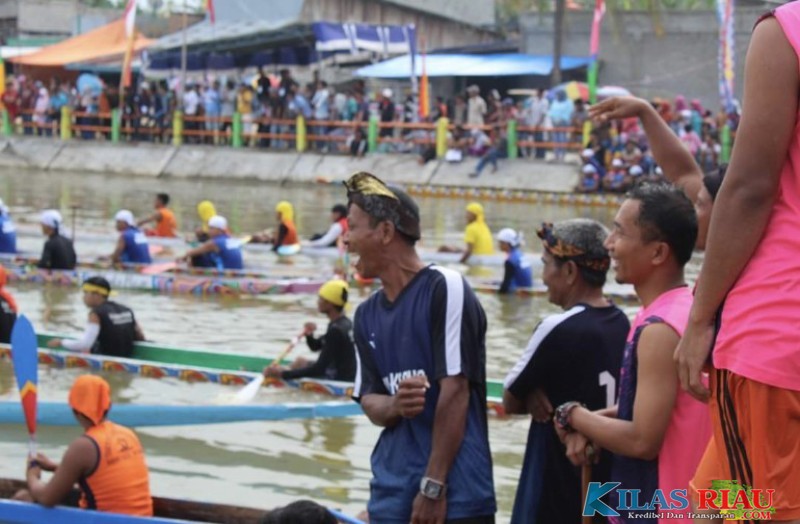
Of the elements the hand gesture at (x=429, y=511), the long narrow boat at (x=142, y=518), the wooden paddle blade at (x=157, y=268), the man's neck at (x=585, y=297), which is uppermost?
the man's neck at (x=585, y=297)

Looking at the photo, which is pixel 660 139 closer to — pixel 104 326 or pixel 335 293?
pixel 335 293

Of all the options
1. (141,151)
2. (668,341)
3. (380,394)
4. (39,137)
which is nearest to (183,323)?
(380,394)

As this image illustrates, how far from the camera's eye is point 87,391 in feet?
20.4

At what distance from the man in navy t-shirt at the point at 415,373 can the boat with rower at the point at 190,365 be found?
532 cm

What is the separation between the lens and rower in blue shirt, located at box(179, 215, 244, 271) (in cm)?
1571

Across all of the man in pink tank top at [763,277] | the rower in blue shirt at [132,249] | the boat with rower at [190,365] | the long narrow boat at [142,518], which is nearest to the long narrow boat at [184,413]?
the boat with rower at [190,365]

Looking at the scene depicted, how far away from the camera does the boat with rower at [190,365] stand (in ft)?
32.6

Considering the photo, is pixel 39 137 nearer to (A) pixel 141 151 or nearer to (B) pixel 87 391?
(A) pixel 141 151

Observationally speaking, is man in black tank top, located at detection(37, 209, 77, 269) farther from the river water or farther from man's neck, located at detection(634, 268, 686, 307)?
man's neck, located at detection(634, 268, 686, 307)

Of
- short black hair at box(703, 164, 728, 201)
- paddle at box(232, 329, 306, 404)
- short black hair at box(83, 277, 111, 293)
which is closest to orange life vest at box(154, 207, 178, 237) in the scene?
short black hair at box(83, 277, 111, 293)

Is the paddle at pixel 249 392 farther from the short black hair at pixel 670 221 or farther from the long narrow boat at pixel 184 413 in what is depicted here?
the short black hair at pixel 670 221

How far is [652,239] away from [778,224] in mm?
1077

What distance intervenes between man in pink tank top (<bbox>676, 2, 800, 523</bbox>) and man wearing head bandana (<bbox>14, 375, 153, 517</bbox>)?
4.03 m

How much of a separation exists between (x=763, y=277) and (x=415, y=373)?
1688mm
